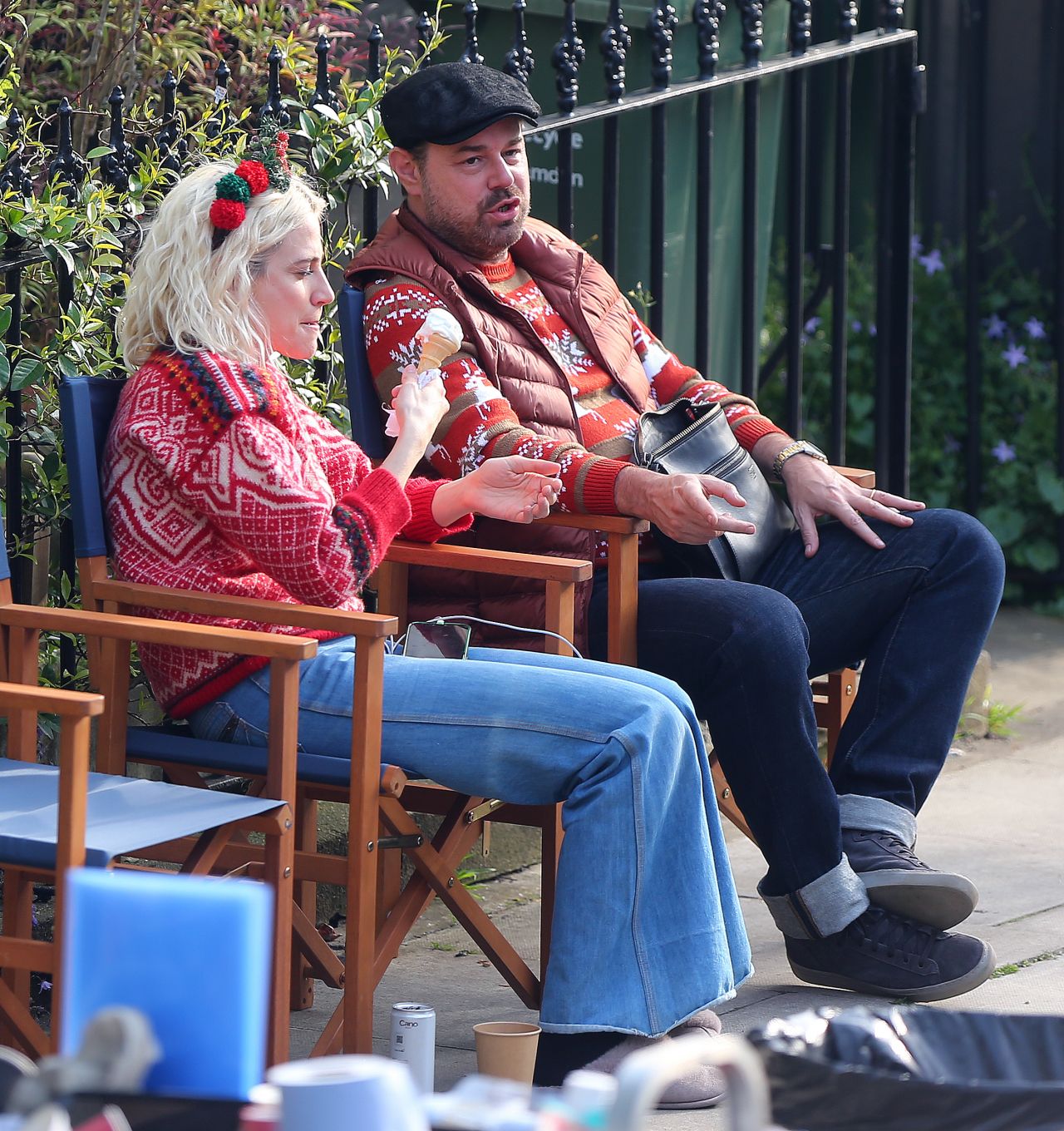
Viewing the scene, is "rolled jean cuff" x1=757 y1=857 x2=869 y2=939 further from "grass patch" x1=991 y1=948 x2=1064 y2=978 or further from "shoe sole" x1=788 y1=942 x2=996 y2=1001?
→ "grass patch" x1=991 y1=948 x2=1064 y2=978

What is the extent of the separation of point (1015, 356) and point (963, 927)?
305cm

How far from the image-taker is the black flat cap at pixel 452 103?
3332mm

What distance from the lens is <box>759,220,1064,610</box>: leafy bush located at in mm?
6098

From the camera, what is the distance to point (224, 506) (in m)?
2.63

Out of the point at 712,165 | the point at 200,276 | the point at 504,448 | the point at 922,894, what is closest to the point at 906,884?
the point at 922,894

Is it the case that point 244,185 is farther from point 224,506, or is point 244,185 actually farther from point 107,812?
point 107,812

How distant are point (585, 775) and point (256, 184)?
1034 millimetres

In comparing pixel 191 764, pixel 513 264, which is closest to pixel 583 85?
pixel 513 264

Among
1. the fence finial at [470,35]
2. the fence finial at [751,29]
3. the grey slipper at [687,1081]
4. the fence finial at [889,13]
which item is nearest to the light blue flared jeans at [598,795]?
the grey slipper at [687,1081]

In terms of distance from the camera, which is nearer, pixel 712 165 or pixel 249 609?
pixel 249 609

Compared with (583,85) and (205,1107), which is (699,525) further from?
(583,85)

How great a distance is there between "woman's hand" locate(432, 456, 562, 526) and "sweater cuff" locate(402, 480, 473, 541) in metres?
0.06

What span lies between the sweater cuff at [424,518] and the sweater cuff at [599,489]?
0.20 m

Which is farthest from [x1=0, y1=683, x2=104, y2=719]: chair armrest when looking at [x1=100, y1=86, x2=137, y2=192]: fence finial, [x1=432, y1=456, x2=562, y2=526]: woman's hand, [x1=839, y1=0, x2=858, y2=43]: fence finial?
[x1=839, y1=0, x2=858, y2=43]: fence finial
